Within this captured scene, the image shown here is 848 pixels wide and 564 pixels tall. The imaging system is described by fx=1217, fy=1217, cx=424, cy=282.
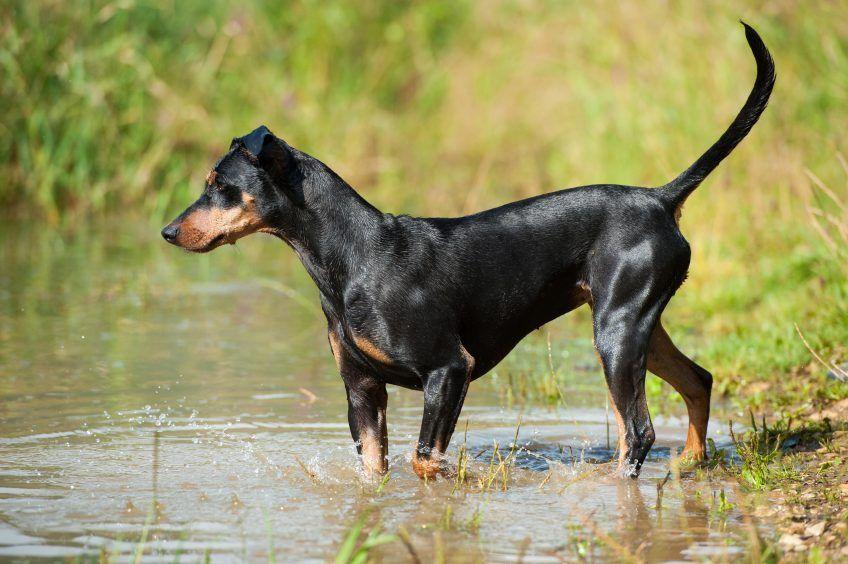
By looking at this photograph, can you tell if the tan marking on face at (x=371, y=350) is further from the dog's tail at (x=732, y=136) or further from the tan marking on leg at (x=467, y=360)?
the dog's tail at (x=732, y=136)

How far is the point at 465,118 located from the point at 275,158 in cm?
1121

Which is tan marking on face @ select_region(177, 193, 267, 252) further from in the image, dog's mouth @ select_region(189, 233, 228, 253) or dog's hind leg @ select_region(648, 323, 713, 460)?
dog's hind leg @ select_region(648, 323, 713, 460)

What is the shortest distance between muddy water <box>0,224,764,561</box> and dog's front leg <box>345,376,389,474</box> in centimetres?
9

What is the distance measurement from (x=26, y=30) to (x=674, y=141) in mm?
6707

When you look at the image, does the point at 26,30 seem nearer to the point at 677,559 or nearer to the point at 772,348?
the point at 772,348

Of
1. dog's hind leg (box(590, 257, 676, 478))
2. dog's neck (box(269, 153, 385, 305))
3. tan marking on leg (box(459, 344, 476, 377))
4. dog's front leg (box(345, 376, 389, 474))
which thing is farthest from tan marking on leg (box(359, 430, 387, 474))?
dog's hind leg (box(590, 257, 676, 478))

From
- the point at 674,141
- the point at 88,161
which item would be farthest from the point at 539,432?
the point at 88,161

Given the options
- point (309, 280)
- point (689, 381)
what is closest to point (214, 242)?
point (689, 381)

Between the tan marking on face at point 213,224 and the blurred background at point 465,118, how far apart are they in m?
3.15

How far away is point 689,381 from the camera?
5.81 m

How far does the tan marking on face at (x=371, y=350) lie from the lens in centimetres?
521

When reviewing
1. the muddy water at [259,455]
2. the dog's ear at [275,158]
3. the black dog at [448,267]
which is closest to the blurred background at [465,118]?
the muddy water at [259,455]

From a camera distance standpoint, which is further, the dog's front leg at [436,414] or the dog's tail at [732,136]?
the dog's tail at [732,136]

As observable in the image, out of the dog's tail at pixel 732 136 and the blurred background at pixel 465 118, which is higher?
the blurred background at pixel 465 118
